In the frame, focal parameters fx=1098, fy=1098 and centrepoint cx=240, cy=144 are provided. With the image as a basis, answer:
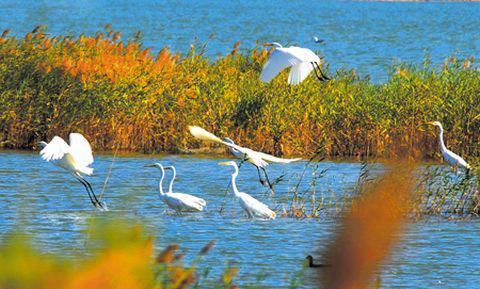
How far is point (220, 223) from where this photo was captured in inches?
409

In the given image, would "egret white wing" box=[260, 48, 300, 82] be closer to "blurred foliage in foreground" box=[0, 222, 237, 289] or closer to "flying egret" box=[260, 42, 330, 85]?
"flying egret" box=[260, 42, 330, 85]

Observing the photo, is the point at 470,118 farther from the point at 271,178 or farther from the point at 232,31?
the point at 232,31

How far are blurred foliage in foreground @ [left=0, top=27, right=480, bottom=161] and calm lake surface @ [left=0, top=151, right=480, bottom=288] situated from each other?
1.21 ft

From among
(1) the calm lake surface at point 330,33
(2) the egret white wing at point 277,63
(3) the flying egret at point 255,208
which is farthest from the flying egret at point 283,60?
(1) the calm lake surface at point 330,33

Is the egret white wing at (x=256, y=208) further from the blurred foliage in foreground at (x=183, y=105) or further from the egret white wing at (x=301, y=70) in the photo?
the blurred foliage in foreground at (x=183, y=105)

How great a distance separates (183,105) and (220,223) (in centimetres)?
443

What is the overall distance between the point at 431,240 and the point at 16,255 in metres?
8.69

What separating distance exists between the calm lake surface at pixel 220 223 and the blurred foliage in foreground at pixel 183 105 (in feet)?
1.21

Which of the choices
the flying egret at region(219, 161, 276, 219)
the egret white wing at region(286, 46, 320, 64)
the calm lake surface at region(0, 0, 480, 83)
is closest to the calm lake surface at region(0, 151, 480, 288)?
the flying egret at region(219, 161, 276, 219)

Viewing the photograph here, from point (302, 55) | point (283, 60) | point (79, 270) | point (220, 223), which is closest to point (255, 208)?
point (220, 223)

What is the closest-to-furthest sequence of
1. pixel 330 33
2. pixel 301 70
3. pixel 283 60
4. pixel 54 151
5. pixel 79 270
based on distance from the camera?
1. pixel 79 270
2. pixel 54 151
3. pixel 283 60
4. pixel 301 70
5. pixel 330 33

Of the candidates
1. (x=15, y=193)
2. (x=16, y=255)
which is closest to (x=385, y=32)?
(x=15, y=193)

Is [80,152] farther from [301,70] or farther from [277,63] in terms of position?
[301,70]

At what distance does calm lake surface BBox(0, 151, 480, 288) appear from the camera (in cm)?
834
